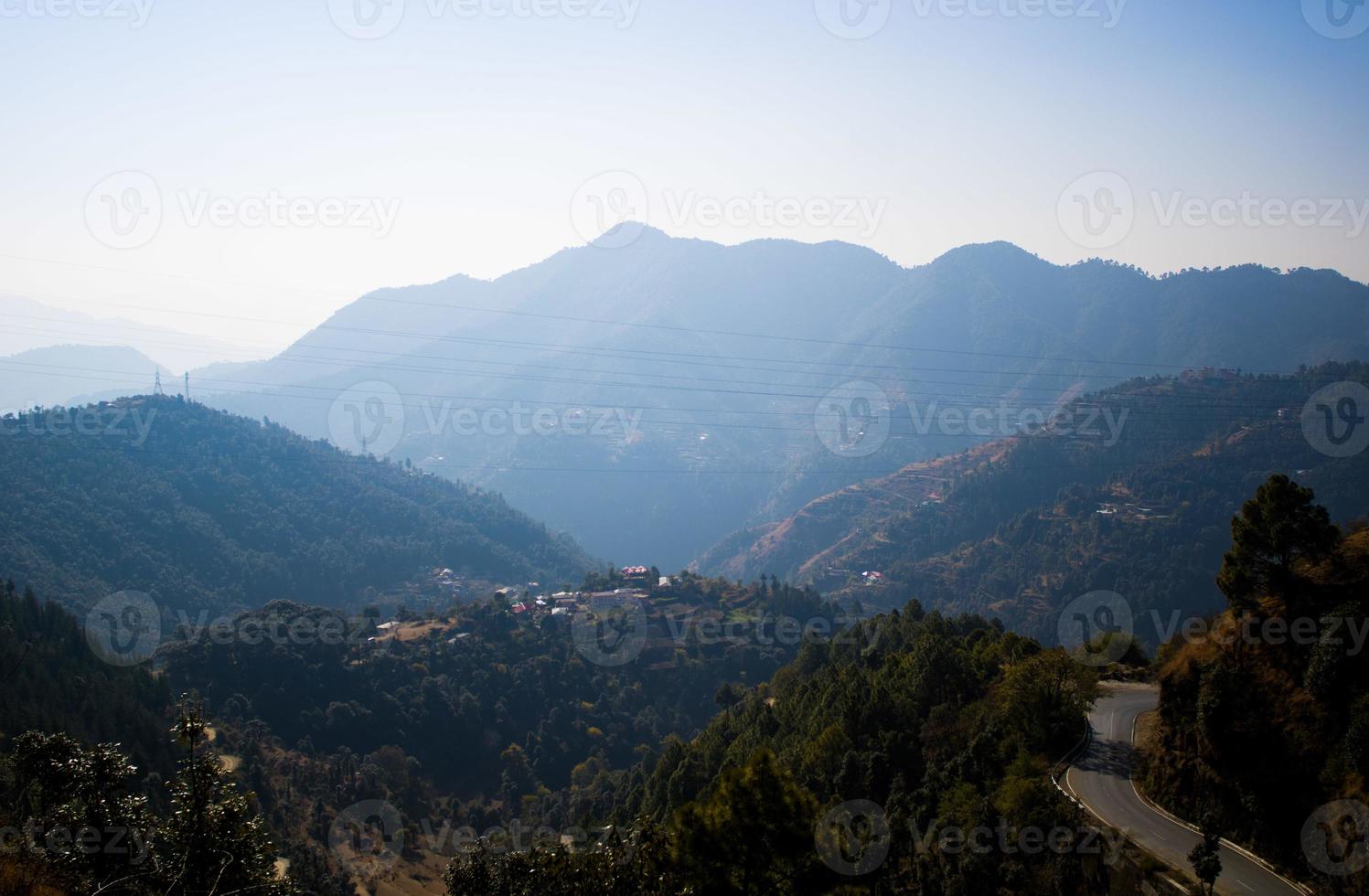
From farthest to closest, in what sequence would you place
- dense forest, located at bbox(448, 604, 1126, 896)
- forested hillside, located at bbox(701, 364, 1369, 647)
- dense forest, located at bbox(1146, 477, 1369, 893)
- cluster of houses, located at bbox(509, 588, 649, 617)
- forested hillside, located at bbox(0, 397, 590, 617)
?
forested hillside, located at bbox(701, 364, 1369, 647) < forested hillside, located at bbox(0, 397, 590, 617) < cluster of houses, located at bbox(509, 588, 649, 617) < dense forest, located at bbox(1146, 477, 1369, 893) < dense forest, located at bbox(448, 604, 1126, 896)

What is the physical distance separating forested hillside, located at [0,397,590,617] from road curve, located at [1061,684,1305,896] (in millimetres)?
95329

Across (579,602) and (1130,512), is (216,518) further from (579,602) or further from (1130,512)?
(1130,512)

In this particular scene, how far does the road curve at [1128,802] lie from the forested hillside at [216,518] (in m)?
95.3

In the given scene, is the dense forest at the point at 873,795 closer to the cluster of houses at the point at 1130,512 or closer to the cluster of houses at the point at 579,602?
the cluster of houses at the point at 579,602

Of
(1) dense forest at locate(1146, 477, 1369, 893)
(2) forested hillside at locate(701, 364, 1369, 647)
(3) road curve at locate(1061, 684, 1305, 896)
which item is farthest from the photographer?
(2) forested hillside at locate(701, 364, 1369, 647)

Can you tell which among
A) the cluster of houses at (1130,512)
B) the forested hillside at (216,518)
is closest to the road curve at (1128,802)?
the forested hillside at (216,518)

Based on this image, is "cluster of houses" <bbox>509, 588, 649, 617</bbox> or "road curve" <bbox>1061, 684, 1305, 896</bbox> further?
"cluster of houses" <bbox>509, 588, 649, 617</bbox>

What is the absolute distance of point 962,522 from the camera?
476ft

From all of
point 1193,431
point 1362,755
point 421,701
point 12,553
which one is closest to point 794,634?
point 421,701

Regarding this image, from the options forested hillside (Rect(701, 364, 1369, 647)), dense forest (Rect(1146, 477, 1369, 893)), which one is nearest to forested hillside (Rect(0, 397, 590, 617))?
forested hillside (Rect(701, 364, 1369, 647))

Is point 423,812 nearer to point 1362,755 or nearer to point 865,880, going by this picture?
point 865,880

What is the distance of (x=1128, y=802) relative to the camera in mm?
20781

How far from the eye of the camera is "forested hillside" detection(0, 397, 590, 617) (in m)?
92.5

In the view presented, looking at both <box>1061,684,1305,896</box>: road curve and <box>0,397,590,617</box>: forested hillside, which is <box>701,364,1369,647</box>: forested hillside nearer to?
<box>0,397,590,617</box>: forested hillside
